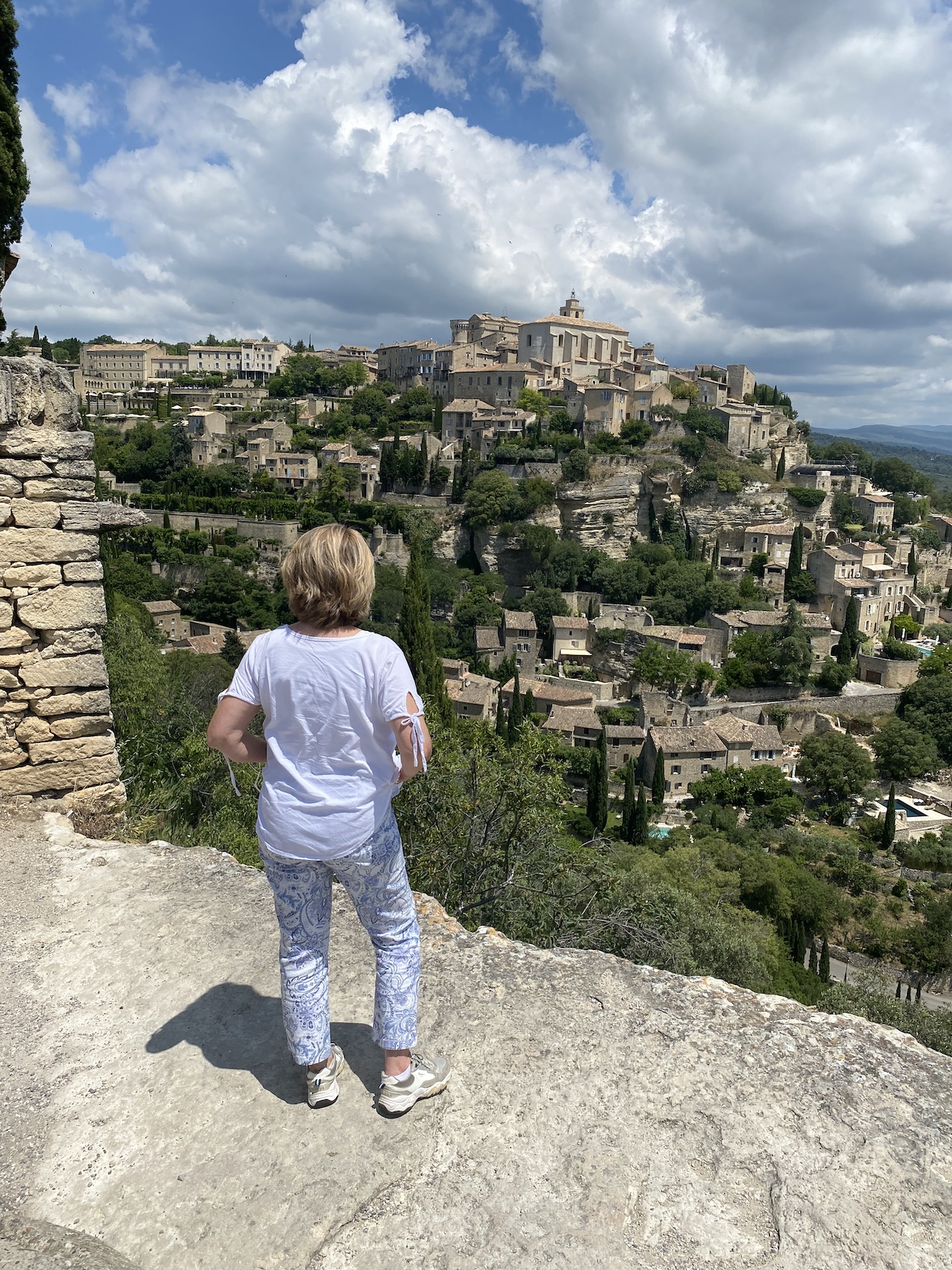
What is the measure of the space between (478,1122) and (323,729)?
1270mm

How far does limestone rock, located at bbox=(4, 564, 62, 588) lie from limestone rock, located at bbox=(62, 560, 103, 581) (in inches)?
1.5

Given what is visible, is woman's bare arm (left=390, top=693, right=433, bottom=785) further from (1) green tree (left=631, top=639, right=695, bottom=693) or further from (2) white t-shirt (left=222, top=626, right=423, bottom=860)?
(1) green tree (left=631, top=639, right=695, bottom=693)

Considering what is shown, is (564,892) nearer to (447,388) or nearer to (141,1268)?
(141,1268)

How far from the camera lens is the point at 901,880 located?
88.6ft

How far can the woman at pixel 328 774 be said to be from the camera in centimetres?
228

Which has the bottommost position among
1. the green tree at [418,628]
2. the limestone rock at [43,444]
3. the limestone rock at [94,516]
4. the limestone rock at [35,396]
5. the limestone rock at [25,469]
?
the green tree at [418,628]

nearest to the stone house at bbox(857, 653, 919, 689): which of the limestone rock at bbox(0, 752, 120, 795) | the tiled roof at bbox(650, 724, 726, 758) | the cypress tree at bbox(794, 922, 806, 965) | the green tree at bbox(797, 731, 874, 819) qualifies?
the green tree at bbox(797, 731, 874, 819)

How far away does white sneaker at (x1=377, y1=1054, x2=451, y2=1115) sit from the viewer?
2.34m

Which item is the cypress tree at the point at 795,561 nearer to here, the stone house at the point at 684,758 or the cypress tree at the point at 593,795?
the stone house at the point at 684,758

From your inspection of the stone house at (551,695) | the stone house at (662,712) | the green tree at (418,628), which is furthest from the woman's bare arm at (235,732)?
the stone house at (662,712)

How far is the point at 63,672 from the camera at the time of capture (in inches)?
171

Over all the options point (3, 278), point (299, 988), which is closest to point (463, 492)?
point (3, 278)

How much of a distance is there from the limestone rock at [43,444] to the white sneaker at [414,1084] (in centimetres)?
357

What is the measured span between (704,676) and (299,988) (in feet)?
→ 126
